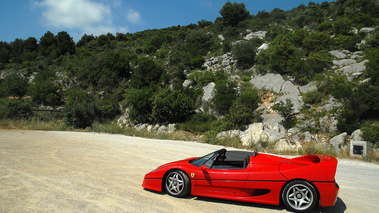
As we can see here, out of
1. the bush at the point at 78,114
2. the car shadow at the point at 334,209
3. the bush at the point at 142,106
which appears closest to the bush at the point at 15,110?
the bush at the point at 78,114

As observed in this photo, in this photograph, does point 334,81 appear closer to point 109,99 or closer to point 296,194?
point 296,194

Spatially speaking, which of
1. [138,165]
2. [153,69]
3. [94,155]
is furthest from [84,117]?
[138,165]

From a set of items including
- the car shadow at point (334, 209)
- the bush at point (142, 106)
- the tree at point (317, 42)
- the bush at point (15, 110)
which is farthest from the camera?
the tree at point (317, 42)

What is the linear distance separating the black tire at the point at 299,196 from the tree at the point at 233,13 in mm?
53917

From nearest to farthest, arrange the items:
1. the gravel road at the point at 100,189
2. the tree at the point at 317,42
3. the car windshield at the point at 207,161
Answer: the gravel road at the point at 100,189, the car windshield at the point at 207,161, the tree at the point at 317,42

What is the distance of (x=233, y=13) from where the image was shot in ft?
177

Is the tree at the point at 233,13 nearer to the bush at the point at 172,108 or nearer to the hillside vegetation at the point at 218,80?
the hillside vegetation at the point at 218,80

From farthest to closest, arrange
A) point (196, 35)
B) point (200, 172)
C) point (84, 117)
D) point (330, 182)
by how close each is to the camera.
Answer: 1. point (196, 35)
2. point (84, 117)
3. point (200, 172)
4. point (330, 182)

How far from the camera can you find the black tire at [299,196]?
3.98 m

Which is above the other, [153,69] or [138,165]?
[153,69]

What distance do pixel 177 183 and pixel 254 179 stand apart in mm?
1566

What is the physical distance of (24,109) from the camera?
22.8m

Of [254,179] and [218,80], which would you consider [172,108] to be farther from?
[254,179]

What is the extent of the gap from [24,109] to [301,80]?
28.2 metres
